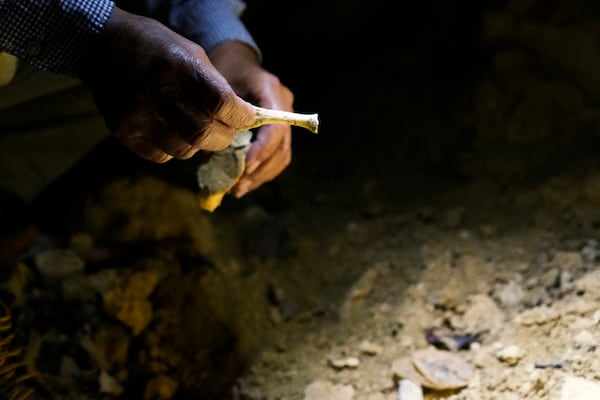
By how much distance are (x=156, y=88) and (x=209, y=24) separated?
543mm

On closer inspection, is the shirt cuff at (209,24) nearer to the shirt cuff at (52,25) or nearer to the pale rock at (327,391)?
the shirt cuff at (52,25)

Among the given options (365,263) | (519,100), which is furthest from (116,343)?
(519,100)

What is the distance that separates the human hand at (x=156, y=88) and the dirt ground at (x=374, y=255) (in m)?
0.62

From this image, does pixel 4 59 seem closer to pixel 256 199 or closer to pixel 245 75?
pixel 245 75

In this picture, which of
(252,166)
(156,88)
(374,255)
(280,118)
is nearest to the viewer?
(156,88)

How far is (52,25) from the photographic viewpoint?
959 millimetres

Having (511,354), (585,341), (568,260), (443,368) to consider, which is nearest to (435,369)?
(443,368)

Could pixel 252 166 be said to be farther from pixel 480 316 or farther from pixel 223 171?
pixel 480 316

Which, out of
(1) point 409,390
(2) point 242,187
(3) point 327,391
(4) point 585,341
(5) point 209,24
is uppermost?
(5) point 209,24

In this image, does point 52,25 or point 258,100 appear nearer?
point 52,25

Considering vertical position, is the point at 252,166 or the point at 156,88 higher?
the point at 156,88

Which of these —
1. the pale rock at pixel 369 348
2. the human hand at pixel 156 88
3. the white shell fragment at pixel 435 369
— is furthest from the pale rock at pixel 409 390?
the human hand at pixel 156 88

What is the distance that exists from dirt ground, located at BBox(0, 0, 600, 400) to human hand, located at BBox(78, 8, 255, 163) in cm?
62

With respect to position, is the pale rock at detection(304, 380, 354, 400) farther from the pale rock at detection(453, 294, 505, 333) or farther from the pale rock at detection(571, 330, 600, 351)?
the pale rock at detection(571, 330, 600, 351)
